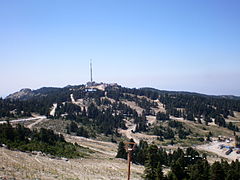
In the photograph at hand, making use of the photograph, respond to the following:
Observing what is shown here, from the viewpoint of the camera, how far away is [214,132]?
16200 cm

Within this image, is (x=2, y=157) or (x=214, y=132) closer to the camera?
(x=2, y=157)

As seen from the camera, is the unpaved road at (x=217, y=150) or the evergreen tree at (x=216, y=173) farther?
the unpaved road at (x=217, y=150)

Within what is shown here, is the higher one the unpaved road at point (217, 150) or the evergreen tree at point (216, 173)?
the evergreen tree at point (216, 173)

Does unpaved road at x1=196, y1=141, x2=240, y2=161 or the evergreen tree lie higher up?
the evergreen tree

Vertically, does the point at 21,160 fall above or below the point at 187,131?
above

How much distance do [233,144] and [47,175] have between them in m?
127

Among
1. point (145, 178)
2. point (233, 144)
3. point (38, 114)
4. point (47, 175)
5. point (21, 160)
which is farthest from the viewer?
point (38, 114)

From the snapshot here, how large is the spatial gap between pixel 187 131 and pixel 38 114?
98.4 metres

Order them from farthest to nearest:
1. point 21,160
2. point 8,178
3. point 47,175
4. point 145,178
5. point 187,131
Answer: point 187,131, point 145,178, point 21,160, point 47,175, point 8,178

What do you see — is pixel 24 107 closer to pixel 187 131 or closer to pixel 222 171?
pixel 187 131

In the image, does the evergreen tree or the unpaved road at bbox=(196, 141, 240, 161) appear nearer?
the evergreen tree

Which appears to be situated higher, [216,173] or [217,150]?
[216,173]

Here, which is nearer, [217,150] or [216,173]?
[216,173]

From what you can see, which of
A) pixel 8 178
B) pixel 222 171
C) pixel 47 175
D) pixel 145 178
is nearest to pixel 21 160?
pixel 47 175
